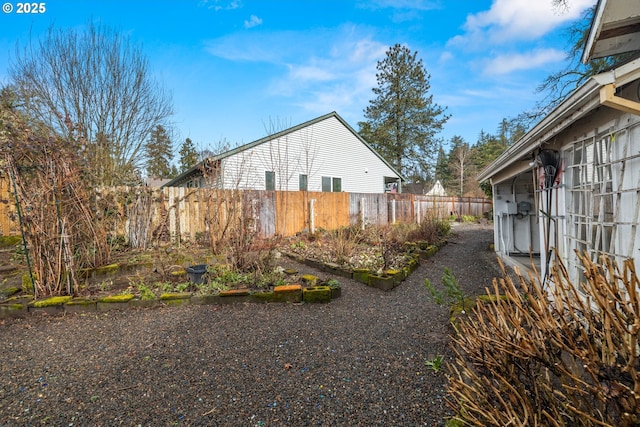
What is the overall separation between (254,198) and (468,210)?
16986 millimetres

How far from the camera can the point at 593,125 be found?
9.34 ft

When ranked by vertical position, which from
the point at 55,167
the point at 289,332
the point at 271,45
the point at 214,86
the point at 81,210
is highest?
the point at 271,45

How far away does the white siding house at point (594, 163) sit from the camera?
2230mm

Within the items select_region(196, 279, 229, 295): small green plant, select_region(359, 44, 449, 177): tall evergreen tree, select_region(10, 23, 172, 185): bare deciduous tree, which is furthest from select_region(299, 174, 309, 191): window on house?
select_region(359, 44, 449, 177): tall evergreen tree

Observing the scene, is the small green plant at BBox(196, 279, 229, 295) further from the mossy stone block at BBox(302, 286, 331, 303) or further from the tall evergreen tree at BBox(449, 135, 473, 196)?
the tall evergreen tree at BBox(449, 135, 473, 196)

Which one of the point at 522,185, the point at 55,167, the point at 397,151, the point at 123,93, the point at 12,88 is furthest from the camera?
the point at 397,151

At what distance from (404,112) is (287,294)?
23223mm

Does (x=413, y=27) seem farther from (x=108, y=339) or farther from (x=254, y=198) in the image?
(x=108, y=339)

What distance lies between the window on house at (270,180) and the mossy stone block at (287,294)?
9.00 metres

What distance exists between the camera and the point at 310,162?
13.7 metres

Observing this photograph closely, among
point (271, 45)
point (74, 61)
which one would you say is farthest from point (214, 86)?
point (74, 61)

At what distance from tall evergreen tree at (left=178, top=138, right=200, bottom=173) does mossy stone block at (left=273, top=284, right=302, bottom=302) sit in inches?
243

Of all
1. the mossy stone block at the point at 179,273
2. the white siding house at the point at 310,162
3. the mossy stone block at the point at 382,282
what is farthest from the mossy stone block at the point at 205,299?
the white siding house at the point at 310,162

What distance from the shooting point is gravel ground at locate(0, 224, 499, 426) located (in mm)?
1961
